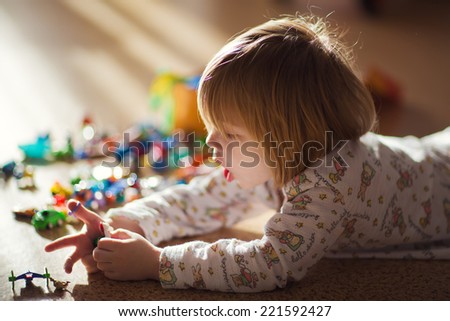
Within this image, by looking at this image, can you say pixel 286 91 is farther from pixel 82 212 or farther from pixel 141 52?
pixel 141 52

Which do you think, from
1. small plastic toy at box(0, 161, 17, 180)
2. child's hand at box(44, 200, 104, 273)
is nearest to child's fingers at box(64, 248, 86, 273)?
child's hand at box(44, 200, 104, 273)

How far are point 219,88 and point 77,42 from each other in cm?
155

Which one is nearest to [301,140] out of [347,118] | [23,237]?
[347,118]

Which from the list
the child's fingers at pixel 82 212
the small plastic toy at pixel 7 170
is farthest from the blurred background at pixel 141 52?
the child's fingers at pixel 82 212

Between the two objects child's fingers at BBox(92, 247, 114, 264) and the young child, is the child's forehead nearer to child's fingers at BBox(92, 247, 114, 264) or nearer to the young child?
the young child

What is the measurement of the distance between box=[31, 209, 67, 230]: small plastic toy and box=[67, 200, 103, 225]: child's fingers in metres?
0.15

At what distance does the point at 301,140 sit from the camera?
95cm

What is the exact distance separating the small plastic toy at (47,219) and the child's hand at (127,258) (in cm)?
21

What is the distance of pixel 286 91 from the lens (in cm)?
92

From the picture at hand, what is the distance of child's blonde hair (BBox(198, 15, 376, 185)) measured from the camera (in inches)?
36.3

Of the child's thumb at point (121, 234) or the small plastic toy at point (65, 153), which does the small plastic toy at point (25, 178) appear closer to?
the small plastic toy at point (65, 153)

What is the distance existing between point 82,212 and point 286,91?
0.37 meters

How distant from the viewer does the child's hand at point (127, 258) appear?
946mm

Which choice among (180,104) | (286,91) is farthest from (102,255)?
(180,104)
